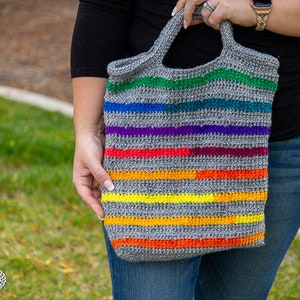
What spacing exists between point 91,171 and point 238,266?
57 centimetres

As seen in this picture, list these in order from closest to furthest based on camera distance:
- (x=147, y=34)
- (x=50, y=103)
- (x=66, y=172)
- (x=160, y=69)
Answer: (x=160, y=69)
(x=147, y=34)
(x=66, y=172)
(x=50, y=103)

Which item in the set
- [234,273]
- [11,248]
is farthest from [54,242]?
[234,273]

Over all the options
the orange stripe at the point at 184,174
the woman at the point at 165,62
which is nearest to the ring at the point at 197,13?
the woman at the point at 165,62

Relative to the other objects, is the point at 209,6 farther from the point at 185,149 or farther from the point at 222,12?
the point at 185,149

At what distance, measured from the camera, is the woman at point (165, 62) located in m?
1.66

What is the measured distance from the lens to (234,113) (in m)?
1.62

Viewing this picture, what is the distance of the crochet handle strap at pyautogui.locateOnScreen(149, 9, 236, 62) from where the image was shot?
161 centimetres

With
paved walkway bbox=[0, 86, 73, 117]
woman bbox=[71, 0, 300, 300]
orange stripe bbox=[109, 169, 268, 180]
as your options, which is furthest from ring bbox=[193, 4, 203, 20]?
paved walkway bbox=[0, 86, 73, 117]

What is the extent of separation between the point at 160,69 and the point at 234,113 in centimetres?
20

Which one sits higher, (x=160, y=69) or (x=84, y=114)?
(x=160, y=69)

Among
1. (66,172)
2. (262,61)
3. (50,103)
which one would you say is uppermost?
(262,61)

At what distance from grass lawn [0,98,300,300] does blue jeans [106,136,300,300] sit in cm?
144

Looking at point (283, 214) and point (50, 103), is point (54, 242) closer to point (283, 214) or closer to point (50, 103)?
point (283, 214)

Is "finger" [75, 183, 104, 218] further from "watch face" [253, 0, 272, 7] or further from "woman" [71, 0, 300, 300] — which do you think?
"watch face" [253, 0, 272, 7]
